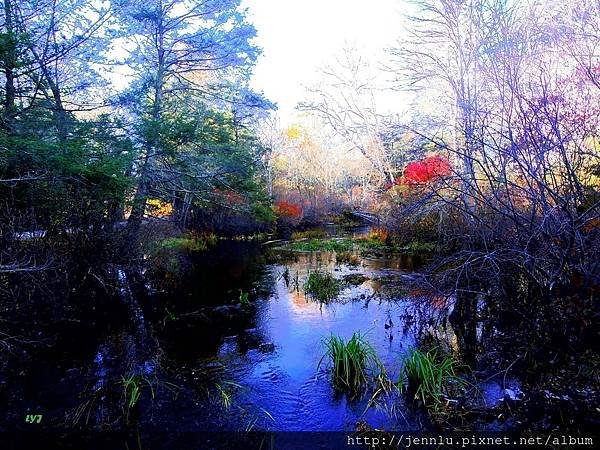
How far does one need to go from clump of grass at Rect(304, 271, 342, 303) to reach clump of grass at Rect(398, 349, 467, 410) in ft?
13.6

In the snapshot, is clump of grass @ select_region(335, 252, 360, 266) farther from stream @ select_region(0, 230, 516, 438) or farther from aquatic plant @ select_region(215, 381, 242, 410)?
aquatic plant @ select_region(215, 381, 242, 410)

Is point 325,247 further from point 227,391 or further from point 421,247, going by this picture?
point 227,391

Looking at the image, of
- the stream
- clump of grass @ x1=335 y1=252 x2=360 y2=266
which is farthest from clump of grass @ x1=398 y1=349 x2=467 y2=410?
clump of grass @ x1=335 y1=252 x2=360 y2=266

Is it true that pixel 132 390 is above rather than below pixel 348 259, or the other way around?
below

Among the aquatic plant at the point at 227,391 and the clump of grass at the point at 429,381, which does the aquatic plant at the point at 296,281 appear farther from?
the clump of grass at the point at 429,381

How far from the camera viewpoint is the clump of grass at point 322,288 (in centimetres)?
891

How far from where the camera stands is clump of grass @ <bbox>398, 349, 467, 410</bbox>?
4230 millimetres

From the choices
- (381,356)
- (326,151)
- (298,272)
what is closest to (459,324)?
(381,356)

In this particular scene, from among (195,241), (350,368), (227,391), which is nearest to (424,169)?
(195,241)

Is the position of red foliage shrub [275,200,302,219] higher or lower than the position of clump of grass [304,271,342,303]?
higher

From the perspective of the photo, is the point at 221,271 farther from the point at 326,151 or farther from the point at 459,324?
the point at 326,151

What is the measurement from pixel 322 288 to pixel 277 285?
1496 millimetres

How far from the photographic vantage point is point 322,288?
9.44 m

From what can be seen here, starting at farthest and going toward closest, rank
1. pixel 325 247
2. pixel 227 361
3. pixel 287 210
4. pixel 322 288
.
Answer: pixel 287 210 → pixel 325 247 → pixel 322 288 → pixel 227 361
